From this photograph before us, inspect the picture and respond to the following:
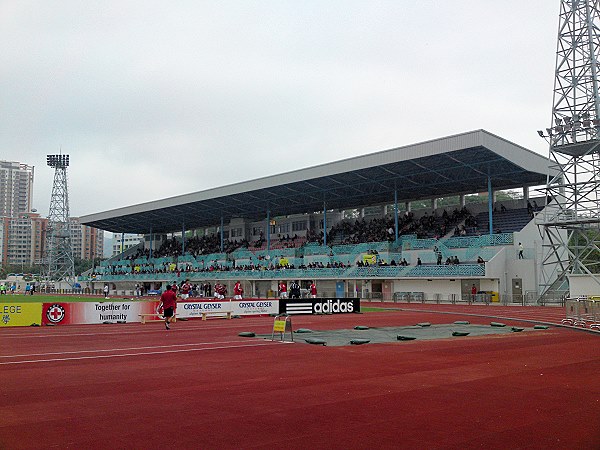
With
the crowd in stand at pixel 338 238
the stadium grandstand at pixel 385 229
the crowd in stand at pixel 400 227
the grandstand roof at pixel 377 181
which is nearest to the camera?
the stadium grandstand at pixel 385 229

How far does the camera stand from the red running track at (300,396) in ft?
23.4

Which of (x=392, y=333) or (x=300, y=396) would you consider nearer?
(x=300, y=396)

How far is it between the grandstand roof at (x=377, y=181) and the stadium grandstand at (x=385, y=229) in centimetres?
11

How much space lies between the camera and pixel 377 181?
56.7m

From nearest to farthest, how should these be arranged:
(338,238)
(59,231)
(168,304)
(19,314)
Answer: (168,304) → (19,314) → (338,238) → (59,231)

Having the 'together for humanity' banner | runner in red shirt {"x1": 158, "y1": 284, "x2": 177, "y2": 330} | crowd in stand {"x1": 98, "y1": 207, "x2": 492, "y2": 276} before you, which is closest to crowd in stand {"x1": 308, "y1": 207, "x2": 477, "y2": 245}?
crowd in stand {"x1": 98, "y1": 207, "x2": 492, "y2": 276}

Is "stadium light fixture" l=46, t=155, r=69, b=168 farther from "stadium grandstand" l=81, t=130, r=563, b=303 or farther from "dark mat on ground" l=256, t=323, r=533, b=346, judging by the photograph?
"dark mat on ground" l=256, t=323, r=533, b=346

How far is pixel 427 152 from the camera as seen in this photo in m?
46.9

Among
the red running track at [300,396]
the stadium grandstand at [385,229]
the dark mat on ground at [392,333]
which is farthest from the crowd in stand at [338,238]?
the red running track at [300,396]

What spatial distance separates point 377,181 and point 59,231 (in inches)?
2942

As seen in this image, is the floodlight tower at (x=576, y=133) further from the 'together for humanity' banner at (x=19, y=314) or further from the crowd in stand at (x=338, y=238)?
the 'together for humanity' banner at (x=19, y=314)

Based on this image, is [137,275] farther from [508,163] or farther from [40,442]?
[40,442]

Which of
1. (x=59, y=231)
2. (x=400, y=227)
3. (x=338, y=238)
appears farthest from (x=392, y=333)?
(x=59, y=231)

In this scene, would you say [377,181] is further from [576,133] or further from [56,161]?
[56,161]
